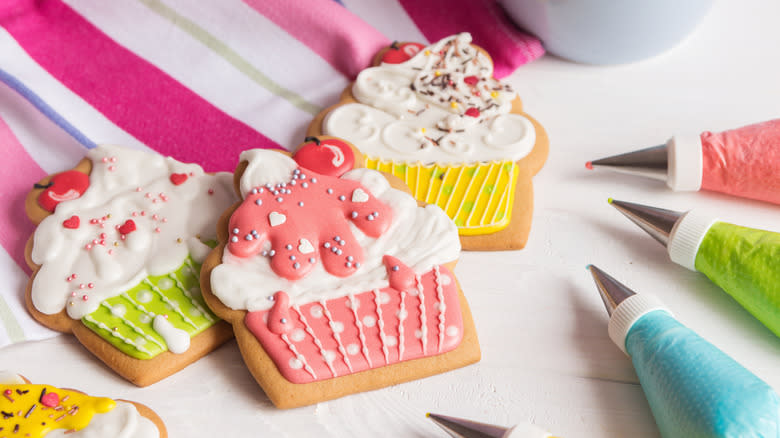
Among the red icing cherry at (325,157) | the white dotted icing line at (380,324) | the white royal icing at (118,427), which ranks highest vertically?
the red icing cherry at (325,157)

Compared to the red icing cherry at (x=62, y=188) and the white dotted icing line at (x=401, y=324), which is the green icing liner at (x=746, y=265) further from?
the red icing cherry at (x=62, y=188)

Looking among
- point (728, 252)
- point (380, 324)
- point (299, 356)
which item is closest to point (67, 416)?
point (299, 356)

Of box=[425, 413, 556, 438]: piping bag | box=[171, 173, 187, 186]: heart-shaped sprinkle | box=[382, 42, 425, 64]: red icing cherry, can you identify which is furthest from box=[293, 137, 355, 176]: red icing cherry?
box=[425, 413, 556, 438]: piping bag

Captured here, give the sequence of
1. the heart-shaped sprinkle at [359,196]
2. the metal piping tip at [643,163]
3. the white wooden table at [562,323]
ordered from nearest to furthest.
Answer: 1. the white wooden table at [562,323]
2. the heart-shaped sprinkle at [359,196]
3. the metal piping tip at [643,163]

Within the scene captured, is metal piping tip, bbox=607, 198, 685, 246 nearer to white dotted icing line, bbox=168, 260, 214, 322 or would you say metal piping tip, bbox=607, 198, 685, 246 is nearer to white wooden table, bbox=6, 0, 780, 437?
white wooden table, bbox=6, 0, 780, 437

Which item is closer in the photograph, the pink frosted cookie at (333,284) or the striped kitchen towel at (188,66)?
the pink frosted cookie at (333,284)

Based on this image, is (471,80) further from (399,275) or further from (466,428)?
(466,428)

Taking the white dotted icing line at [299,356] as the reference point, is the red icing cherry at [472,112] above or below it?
above

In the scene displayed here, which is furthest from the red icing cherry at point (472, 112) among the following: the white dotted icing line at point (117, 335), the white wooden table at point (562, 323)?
the white dotted icing line at point (117, 335)
